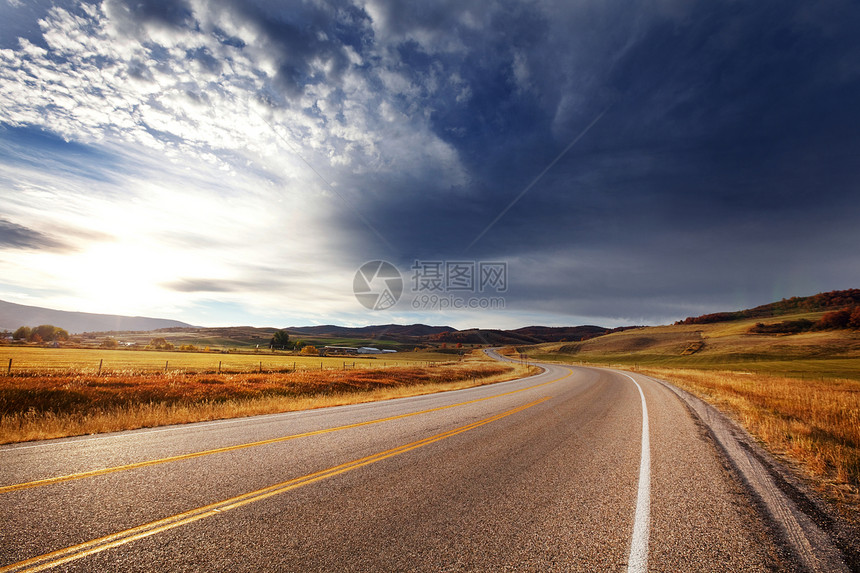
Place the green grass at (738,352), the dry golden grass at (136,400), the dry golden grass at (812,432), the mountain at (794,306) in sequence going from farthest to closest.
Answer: the mountain at (794,306) → the green grass at (738,352) → the dry golden grass at (136,400) → the dry golden grass at (812,432)

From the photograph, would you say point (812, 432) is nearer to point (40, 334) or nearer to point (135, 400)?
point (135, 400)

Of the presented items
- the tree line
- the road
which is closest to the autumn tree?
the tree line

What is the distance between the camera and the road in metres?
3.42

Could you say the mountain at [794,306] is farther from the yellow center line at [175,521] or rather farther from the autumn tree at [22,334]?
the autumn tree at [22,334]

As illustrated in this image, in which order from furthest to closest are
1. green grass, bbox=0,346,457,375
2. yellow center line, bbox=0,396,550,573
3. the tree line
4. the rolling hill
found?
the tree line < the rolling hill < green grass, bbox=0,346,457,375 < yellow center line, bbox=0,396,550,573

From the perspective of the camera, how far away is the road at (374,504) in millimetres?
3424

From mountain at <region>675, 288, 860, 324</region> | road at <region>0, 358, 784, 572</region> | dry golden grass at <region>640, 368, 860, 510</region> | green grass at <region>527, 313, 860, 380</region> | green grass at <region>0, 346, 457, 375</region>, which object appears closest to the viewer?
road at <region>0, 358, 784, 572</region>

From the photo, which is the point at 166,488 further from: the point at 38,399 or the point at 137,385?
the point at 137,385

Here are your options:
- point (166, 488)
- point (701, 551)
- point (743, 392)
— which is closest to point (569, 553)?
point (701, 551)

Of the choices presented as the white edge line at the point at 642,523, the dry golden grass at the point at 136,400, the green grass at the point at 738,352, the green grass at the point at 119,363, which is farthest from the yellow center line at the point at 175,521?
the green grass at the point at 738,352

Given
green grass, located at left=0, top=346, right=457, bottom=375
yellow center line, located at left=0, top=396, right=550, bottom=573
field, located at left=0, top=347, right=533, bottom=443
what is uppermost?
yellow center line, located at left=0, top=396, right=550, bottom=573

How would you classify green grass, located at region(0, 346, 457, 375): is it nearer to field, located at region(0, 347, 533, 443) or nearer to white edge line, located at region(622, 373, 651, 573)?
field, located at region(0, 347, 533, 443)

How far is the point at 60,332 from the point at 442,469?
177090 millimetres

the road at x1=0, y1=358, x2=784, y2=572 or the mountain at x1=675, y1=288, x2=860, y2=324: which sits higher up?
the mountain at x1=675, y1=288, x2=860, y2=324
